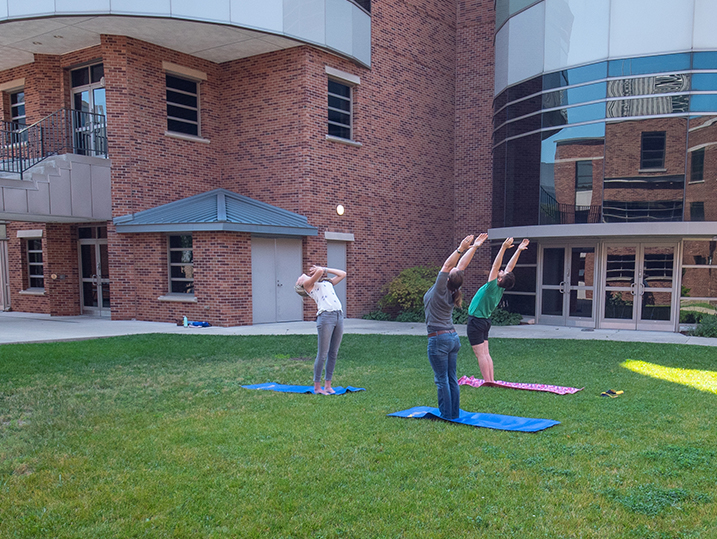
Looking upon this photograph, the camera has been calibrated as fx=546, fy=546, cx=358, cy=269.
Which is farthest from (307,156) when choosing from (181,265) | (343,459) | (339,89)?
(343,459)

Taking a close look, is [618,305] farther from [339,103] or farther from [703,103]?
[339,103]

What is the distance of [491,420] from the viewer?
557 cm

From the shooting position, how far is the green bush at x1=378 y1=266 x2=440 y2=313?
1664cm

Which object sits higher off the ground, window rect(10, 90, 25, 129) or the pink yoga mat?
window rect(10, 90, 25, 129)

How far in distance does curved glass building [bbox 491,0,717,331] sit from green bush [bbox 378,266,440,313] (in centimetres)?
291

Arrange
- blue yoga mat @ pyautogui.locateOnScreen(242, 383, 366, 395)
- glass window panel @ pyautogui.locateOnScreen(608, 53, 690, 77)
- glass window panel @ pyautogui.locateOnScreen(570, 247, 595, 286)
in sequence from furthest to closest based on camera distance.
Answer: glass window panel @ pyautogui.locateOnScreen(570, 247, 595, 286) → glass window panel @ pyautogui.locateOnScreen(608, 53, 690, 77) → blue yoga mat @ pyautogui.locateOnScreen(242, 383, 366, 395)

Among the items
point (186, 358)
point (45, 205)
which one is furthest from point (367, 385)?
point (45, 205)

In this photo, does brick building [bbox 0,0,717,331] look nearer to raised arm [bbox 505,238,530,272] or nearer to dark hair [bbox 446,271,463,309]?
raised arm [bbox 505,238,530,272]

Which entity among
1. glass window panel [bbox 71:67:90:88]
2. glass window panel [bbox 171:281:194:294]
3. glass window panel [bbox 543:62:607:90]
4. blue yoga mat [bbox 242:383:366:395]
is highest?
glass window panel [bbox 71:67:90:88]

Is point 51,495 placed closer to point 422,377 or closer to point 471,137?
point 422,377

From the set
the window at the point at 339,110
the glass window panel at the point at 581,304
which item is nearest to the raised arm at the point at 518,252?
the glass window panel at the point at 581,304

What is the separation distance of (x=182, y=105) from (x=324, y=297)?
11.3m

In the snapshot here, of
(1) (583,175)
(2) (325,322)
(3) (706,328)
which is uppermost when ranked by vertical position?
(1) (583,175)

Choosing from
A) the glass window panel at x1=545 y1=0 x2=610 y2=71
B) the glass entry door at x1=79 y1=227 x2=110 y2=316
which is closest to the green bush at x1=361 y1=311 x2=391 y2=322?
the glass entry door at x1=79 y1=227 x2=110 y2=316
